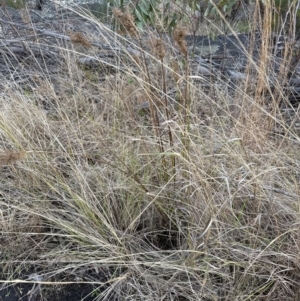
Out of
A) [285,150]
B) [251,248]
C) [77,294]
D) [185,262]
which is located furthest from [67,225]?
[285,150]

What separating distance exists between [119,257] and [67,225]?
264 mm

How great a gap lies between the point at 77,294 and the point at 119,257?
20 centimetres

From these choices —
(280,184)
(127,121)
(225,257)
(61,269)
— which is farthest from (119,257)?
(127,121)

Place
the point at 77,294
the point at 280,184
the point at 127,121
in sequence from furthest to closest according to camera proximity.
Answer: the point at 127,121 < the point at 280,184 < the point at 77,294

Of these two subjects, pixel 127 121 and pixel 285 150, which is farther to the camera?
pixel 127 121

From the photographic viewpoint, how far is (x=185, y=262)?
1373 millimetres

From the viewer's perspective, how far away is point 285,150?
1799 mm

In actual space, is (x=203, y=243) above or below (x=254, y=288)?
above

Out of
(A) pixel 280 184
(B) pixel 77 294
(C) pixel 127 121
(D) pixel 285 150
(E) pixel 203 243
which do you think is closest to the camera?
(E) pixel 203 243

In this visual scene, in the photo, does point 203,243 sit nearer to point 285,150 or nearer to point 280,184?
point 280,184

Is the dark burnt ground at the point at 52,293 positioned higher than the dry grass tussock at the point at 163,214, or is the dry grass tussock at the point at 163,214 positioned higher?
the dry grass tussock at the point at 163,214

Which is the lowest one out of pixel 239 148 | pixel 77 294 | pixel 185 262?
pixel 77 294

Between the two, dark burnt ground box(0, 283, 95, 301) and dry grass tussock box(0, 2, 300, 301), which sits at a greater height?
dry grass tussock box(0, 2, 300, 301)

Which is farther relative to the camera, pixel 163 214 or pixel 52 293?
pixel 163 214
